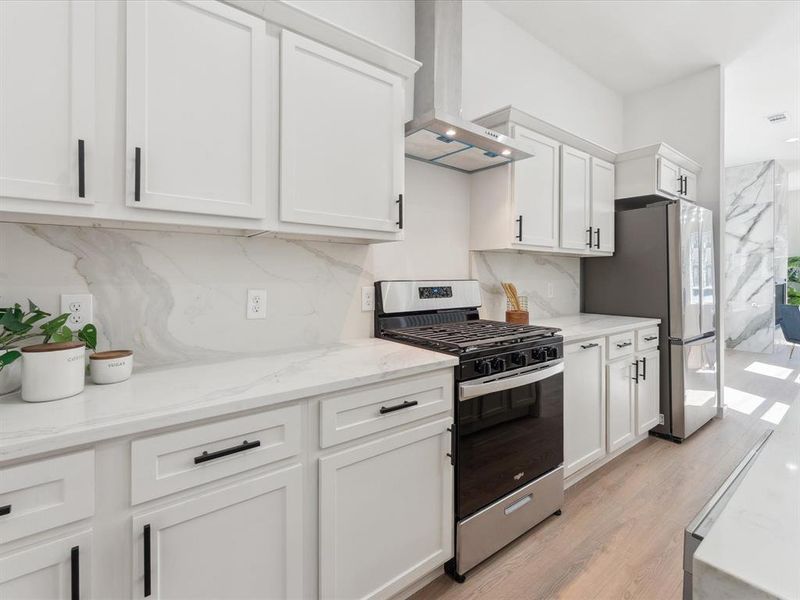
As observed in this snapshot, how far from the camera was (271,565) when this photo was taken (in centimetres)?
118

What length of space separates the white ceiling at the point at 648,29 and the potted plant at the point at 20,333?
10.2 ft

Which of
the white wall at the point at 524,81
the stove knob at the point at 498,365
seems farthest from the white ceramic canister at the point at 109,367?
the white wall at the point at 524,81

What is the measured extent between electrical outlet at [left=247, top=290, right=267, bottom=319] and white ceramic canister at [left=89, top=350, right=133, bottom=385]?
1.66 ft

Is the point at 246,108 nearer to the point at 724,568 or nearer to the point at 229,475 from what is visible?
the point at 229,475

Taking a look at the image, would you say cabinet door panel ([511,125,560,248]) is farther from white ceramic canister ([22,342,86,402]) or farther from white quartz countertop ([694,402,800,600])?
white ceramic canister ([22,342,86,402])

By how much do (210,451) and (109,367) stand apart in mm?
482

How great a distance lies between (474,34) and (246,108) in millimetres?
1999

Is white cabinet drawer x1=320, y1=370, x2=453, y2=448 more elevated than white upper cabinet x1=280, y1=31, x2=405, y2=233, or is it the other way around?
white upper cabinet x1=280, y1=31, x2=405, y2=233

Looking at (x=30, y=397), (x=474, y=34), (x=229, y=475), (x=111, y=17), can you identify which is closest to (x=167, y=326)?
(x=30, y=397)

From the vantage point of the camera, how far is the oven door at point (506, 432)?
64.9 inches

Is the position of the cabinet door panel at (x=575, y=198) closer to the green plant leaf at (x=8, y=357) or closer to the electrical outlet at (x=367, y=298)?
the electrical outlet at (x=367, y=298)

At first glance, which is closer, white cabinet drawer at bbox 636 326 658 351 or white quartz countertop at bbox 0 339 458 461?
white quartz countertop at bbox 0 339 458 461

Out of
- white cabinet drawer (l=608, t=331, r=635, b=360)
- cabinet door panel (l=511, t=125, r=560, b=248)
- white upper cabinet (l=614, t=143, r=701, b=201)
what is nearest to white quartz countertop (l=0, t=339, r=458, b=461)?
cabinet door panel (l=511, t=125, r=560, b=248)

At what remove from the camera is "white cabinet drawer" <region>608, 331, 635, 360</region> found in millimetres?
2598
